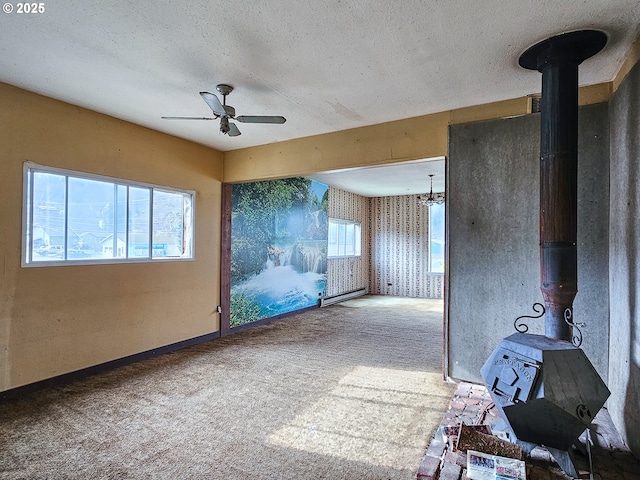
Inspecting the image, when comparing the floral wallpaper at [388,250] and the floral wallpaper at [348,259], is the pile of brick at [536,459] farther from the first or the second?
the floral wallpaper at [388,250]

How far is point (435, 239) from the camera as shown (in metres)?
8.84

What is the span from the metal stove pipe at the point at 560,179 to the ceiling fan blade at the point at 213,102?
90.0 inches

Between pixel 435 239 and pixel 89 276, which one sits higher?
pixel 435 239

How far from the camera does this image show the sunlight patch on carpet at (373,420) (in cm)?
230

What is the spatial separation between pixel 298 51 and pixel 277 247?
4.21m

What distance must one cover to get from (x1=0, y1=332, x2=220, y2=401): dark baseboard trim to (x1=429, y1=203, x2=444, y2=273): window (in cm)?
605

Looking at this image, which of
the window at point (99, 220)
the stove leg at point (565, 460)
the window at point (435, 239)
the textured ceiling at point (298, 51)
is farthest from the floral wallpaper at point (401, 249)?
the stove leg at point (565, 460)

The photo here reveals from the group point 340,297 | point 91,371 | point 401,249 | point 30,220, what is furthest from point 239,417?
point 401,249

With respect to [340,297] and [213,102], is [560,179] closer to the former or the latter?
[213,102]

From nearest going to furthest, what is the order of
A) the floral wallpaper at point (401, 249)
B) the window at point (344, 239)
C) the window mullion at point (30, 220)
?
the window mullion at point (30, 220) → the window at point (344, 239) → the floral wallpaper at point (401, 249)

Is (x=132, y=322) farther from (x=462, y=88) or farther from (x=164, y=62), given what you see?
(x=462, y=88)

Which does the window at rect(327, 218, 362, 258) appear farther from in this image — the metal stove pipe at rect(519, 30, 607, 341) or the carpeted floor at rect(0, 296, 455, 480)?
the metal stove pipe at rect(519, 30, 607, 341)

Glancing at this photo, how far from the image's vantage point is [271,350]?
4.45m

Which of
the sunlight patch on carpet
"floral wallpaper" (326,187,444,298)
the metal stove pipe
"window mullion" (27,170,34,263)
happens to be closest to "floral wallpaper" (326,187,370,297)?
"floral wallpaper" (326,187,444,298)
